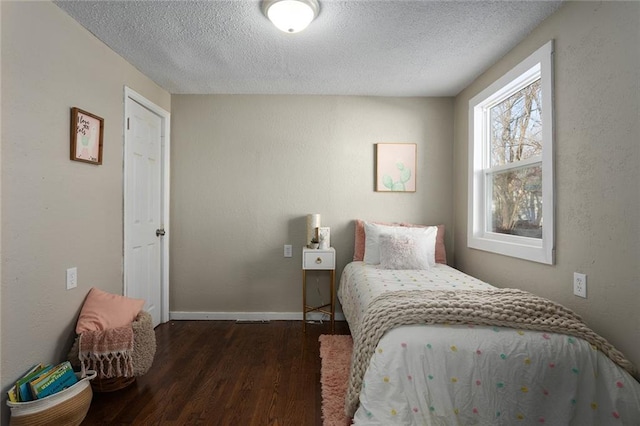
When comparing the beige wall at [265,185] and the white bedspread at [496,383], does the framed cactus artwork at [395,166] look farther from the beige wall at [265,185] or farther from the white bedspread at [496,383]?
the white bedspread at [496,383]

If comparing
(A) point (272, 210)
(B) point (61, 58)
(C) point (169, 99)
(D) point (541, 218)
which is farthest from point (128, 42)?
(D) point (541, 218)

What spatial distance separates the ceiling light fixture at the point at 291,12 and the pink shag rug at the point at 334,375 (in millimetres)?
2188

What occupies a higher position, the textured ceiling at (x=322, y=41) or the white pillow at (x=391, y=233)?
the textured ceiling at (x=322, y=41)

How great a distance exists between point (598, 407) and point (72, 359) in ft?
8.56

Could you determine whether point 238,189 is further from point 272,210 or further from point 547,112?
point 547,112

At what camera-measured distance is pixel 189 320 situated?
3.05 meters

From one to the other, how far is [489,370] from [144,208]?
2755 mm

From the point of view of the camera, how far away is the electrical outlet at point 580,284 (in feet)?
5.16

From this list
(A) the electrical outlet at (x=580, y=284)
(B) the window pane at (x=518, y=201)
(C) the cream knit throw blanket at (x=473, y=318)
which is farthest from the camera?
(B) the window pane at (x=518, y=201)

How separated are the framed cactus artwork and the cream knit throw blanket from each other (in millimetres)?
1696

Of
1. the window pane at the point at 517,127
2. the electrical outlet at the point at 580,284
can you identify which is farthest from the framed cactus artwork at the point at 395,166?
the electrical outlet at the point at 580,284

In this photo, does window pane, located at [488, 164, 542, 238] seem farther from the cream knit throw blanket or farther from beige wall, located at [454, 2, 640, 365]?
the cream knit throw blanket

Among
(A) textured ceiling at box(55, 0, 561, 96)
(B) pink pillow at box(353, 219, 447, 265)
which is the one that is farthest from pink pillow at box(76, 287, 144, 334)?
(B) pink pillow at box(353, 219, 447, 265)

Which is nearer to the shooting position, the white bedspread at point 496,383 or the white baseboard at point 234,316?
the white bedspread at point 496,383
